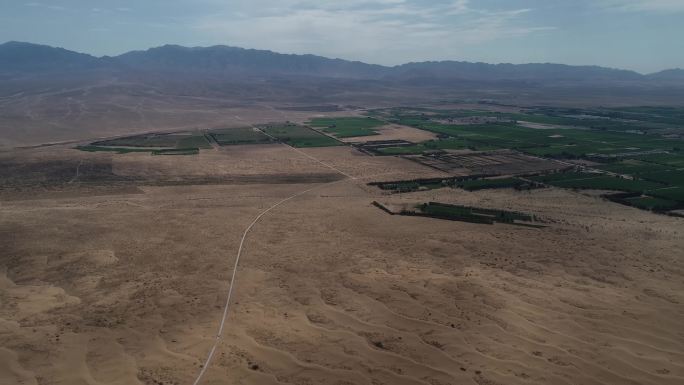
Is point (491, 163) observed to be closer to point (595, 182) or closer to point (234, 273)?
point (595, 182)

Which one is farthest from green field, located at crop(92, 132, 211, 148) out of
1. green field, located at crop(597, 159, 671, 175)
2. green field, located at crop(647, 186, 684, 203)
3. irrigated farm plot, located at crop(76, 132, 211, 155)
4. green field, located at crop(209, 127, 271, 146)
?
green field, located at crop(647, 186, 684, 203)

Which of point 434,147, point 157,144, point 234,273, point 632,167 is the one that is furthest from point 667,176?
point 157,144

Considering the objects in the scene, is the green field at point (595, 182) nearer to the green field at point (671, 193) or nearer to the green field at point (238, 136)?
the green field at point (671, 193)

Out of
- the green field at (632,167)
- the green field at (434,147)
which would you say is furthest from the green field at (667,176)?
the green field at (434,147)

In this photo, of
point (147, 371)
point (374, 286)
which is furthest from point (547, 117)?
point (147, 371)

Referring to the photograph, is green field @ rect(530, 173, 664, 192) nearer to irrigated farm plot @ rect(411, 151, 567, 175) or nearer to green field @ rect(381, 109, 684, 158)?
irrigated farm plot @ rect(411, 151, 567, 175)

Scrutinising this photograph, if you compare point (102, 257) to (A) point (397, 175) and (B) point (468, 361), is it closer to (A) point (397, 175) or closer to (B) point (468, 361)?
(B) point (468, 361)
